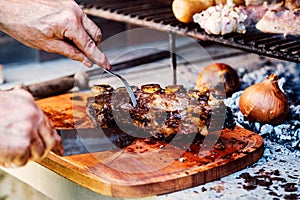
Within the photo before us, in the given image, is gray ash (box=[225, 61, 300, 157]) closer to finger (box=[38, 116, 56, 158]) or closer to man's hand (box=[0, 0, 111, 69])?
man's hand (box=[0, 0, 111, 69])

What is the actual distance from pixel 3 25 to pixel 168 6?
133 cm

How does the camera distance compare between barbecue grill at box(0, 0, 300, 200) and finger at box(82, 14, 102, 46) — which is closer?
barbecue grill at box(0, 0, 300, 200)

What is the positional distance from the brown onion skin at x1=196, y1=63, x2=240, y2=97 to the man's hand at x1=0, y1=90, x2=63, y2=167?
152 cm

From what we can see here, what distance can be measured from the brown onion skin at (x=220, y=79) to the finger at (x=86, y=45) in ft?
2.92

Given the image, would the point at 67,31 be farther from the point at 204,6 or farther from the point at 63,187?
the point at 204,6

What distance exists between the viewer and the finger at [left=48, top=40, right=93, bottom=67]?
2182 millimetres

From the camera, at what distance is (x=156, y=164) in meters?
2.02

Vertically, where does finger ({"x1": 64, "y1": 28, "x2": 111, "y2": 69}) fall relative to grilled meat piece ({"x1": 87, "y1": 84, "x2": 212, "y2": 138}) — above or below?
above

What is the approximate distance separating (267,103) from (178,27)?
0.66 meters

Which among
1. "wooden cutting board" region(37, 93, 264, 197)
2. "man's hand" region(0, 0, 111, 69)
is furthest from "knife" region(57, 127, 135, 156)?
"man's hand" region(0, 0, 111, 69)

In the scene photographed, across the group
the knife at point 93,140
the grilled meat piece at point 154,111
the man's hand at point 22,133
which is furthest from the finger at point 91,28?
the man's hand at point 22,133

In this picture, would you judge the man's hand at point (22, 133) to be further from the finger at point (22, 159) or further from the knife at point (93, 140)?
the knife at point (93, 140)

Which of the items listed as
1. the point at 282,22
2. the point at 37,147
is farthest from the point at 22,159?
the point at 282,22

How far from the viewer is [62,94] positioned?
2965mm
